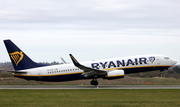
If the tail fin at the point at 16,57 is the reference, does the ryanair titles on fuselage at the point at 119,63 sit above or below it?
below

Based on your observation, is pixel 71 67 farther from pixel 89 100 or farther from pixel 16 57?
pixel 89 100

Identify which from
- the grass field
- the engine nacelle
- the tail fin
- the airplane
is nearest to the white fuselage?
the airplane

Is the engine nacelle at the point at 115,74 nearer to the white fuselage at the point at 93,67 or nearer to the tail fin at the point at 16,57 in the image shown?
the white fuselage at the point at 93,67

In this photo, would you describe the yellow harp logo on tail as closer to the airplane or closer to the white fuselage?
the airplane

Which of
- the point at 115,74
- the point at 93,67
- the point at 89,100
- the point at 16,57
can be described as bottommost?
the point at 89,100

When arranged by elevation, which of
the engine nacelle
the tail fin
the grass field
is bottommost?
the grass field

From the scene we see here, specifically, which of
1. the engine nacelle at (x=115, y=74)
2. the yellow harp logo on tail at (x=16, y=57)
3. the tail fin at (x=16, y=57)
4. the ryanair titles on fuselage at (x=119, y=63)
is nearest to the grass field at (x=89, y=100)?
the engine nacelle at (x=115, y=74)

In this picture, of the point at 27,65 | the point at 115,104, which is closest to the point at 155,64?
the point at 27,65

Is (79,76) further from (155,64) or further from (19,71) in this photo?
(155,64)

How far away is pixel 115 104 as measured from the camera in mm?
23281

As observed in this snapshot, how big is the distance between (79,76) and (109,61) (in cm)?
577

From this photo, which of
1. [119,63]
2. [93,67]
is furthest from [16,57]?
[119,63]

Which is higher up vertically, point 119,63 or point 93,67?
point 119,63

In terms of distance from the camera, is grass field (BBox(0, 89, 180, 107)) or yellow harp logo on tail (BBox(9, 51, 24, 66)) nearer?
grass field (BBox(0, 89, 180, 107))
